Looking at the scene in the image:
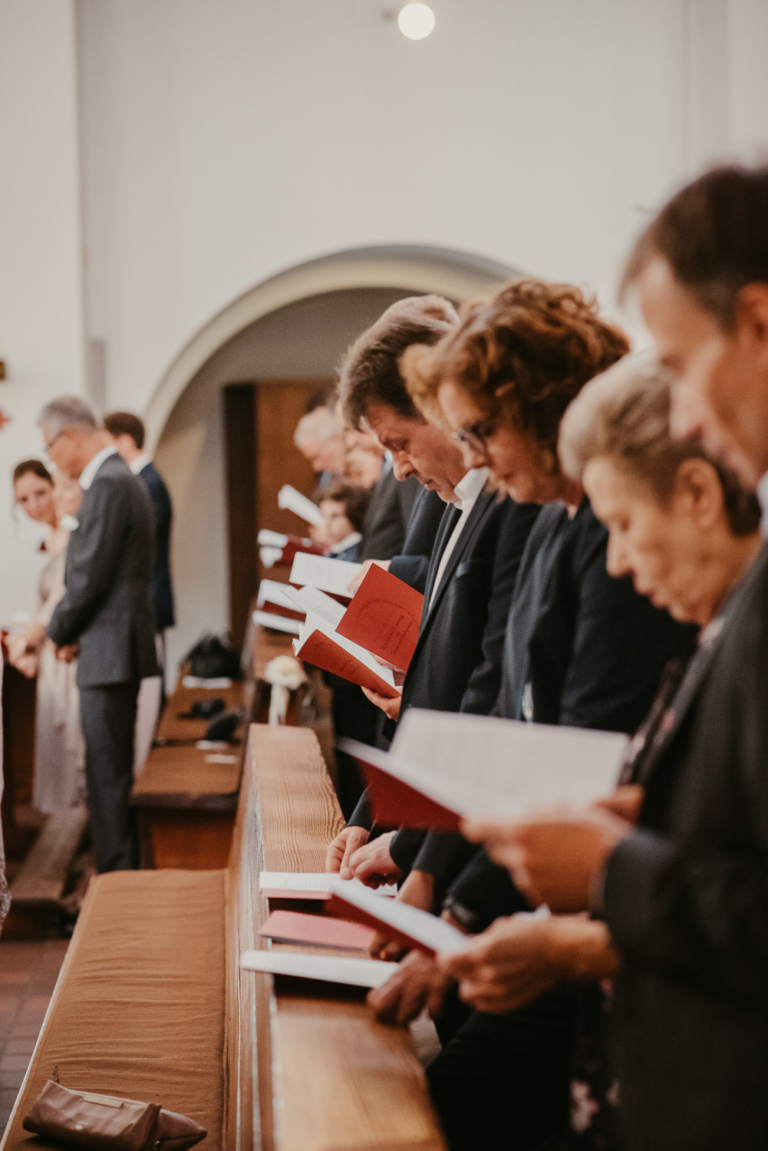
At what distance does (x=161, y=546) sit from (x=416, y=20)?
3.28m

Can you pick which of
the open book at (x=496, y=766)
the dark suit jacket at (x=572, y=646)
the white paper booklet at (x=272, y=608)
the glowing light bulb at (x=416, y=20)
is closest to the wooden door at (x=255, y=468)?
the glowing light bulb at (x=416, y=20)

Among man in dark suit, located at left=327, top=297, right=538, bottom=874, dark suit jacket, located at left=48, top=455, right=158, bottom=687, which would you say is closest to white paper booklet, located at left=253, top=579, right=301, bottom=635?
dark suit jacket, located at left=48, top=455, right=158, bottom=687

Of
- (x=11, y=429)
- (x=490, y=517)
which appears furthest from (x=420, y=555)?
(x=11, y=429)

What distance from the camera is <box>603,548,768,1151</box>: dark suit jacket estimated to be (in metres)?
0.88

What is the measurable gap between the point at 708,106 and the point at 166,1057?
6.40 meters

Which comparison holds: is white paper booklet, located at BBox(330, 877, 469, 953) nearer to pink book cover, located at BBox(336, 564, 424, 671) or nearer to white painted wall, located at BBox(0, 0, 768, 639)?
pink book cover, located at BBox(336, 564, 424, 671)

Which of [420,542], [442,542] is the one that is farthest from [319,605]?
[420,542]

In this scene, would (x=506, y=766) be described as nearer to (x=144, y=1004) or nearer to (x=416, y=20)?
A: (x=144, y=1004)

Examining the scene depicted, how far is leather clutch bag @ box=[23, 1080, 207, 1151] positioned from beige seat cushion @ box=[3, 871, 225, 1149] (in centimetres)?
6

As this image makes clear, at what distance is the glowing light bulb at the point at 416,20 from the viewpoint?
628 centimetres

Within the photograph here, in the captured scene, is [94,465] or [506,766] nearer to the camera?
[506,766]

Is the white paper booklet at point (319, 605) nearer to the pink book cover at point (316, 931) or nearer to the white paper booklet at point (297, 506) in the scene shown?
the pink book cover at point (316, 931)

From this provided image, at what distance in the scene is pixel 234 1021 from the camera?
2225 millimetres

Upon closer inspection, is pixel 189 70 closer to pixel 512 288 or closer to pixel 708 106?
pixel 708 106
